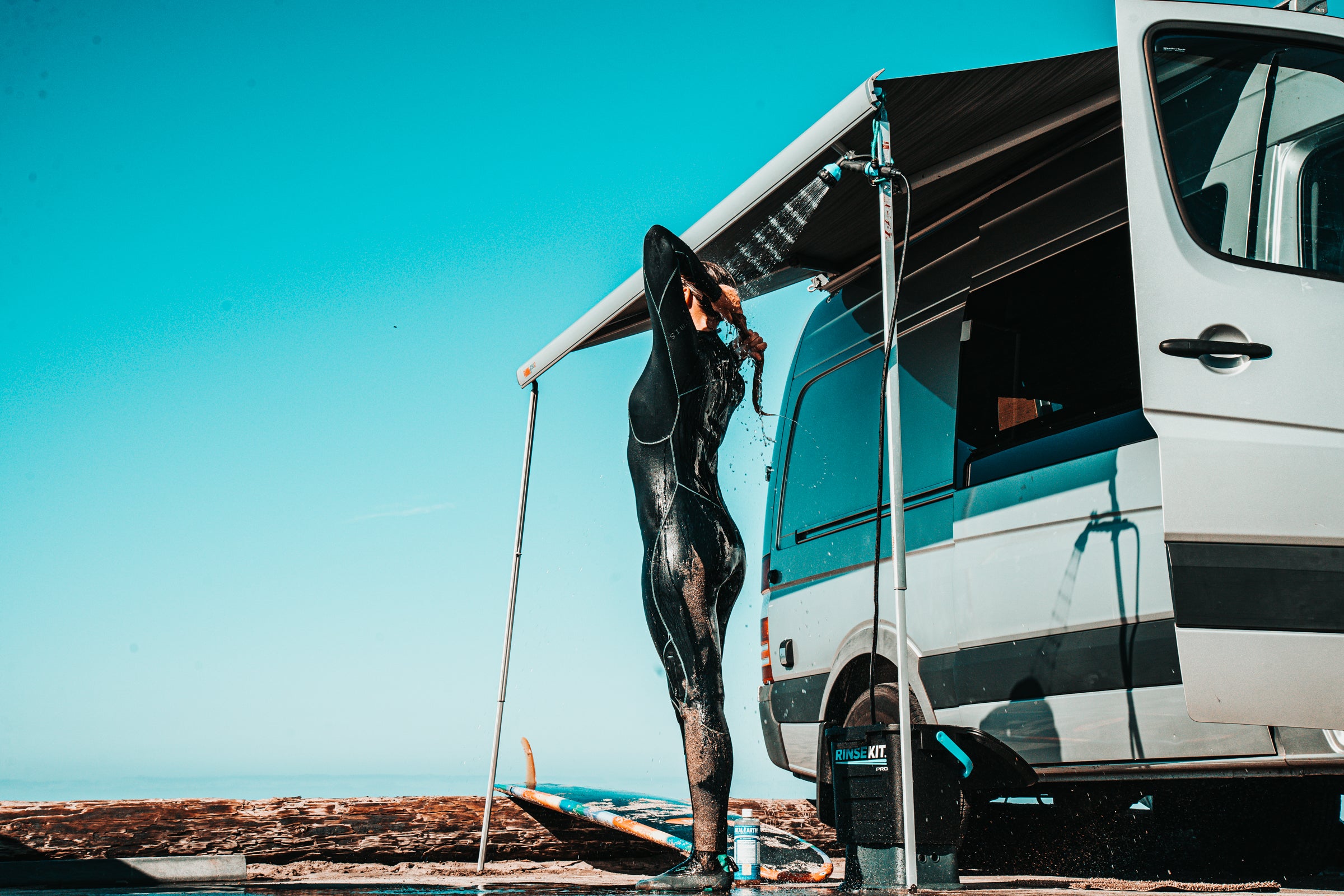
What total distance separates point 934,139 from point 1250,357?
145cm

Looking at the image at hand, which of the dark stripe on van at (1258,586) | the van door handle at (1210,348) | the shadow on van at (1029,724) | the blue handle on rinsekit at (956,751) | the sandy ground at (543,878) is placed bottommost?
the sandy ground at (543,878)

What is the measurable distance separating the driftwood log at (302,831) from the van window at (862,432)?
1.76 metres

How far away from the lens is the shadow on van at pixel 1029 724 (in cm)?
329

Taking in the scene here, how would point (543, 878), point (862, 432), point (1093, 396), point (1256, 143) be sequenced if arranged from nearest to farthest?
point (1256, 143), point (1093, 396), point (543, 878), point (862, 432)

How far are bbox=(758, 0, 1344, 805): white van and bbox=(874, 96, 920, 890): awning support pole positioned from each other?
0.66 feet

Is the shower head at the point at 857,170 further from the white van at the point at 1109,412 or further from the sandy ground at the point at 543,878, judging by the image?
the sandy ground at the point at 543,878

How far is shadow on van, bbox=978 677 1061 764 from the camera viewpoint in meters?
3.29

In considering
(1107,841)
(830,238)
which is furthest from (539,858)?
(830,238)

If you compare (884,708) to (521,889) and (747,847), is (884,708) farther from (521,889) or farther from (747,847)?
(521,889)

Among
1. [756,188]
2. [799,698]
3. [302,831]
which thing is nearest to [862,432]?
[799,698]

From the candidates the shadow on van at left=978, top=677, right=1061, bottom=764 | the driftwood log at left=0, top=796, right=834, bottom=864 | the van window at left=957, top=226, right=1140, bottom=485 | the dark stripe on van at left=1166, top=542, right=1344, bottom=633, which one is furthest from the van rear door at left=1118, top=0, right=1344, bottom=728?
the driftwood log at left=0, top=796, right=834, bottom=864

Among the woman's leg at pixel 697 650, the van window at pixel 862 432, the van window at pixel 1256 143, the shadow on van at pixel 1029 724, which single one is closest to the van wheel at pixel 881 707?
the shadow on van at pixel 1029 724

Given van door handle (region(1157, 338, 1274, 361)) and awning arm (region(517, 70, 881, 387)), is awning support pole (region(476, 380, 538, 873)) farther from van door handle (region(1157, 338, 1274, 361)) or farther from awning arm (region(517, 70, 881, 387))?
van door handle (region(1157, 338, 1274, 361))

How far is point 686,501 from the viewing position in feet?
10.5
